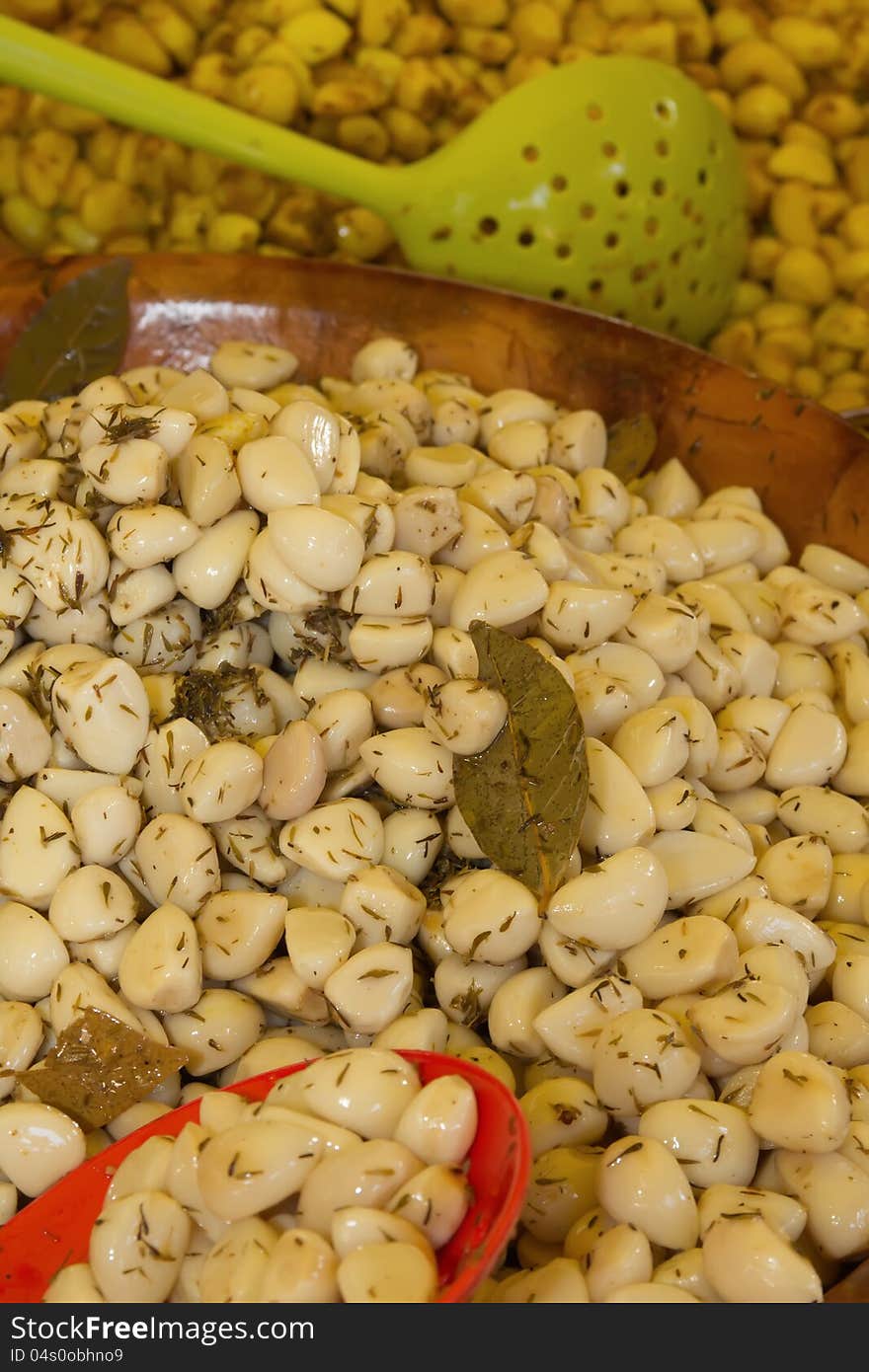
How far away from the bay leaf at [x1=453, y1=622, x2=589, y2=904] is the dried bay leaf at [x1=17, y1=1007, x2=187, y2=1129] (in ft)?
0.67

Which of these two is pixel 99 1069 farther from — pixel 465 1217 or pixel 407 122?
pixel 407 122

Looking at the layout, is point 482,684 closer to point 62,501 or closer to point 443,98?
point 62,501

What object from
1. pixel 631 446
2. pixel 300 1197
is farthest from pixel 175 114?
pixel 300 1197

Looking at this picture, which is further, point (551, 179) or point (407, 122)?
point (407, 122)

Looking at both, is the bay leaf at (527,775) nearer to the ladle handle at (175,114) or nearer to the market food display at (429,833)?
the market food display at (429,833)

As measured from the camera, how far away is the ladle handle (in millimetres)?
1167

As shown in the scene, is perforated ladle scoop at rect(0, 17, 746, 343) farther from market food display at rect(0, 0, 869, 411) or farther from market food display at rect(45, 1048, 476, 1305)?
market food display at rect(45, 1048, 476, 1305)

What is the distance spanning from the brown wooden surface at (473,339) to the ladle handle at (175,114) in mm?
81

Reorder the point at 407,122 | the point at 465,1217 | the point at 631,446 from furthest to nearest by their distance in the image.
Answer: the point at 407,122
the point at 631,446
the point at 465,1217

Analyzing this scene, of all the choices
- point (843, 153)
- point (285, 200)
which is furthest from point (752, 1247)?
point (843, 153)

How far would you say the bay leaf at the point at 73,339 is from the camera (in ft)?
3.76

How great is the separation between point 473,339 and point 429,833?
0.60 metres

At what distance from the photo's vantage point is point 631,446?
1.18 m

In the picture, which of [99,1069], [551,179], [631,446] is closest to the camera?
[99,1069]
